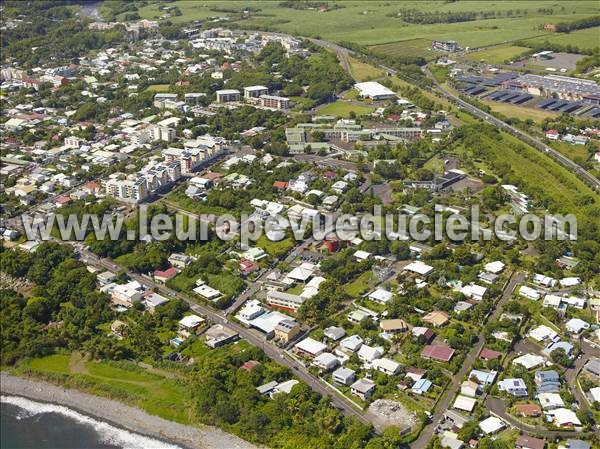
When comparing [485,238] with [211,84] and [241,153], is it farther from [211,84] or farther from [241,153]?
[211,84]

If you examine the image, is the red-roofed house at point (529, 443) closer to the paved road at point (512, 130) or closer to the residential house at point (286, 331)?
the residential house at point (286, 331)

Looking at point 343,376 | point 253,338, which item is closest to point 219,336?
point 253,338

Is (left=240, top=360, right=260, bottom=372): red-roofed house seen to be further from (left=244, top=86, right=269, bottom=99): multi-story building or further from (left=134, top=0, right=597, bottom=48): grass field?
(left=134, top=0, right=597, bottom=48): grass field

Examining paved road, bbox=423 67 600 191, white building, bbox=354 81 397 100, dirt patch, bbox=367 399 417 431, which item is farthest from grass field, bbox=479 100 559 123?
dirt patch, bbox=367 399 417 431

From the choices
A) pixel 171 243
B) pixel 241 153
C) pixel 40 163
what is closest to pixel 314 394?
pixel 171 243

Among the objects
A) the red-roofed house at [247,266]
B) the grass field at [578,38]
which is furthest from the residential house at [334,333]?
the grass field at [578,38]

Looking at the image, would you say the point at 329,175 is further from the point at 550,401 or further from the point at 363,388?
the point at 550,401
